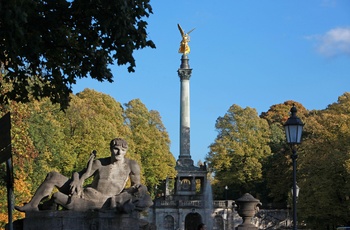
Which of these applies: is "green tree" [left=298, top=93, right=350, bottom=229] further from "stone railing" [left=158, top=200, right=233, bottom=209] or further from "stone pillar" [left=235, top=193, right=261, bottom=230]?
"stone pillar" [left=235, top=193, right=261, bottom=230]

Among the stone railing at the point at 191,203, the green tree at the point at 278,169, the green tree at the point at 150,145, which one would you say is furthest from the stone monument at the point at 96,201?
the stone railing at the point at 191,203

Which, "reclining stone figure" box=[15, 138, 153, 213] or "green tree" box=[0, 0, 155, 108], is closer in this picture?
"green tree" box=[0, 0, 155, 108]

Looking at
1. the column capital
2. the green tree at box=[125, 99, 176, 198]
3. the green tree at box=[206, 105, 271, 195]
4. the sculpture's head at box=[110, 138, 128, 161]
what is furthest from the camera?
the column capital

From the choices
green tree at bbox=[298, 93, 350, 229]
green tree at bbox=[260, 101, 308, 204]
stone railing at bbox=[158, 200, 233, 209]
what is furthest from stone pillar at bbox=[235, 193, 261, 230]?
stone railing at bbox=[158, 200, 233, 209]

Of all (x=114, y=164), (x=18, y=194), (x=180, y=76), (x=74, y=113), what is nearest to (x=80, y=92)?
(x=74, y=113)

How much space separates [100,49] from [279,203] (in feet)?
237

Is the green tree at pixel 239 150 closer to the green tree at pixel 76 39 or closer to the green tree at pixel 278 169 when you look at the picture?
the green tree at pixel 278 169

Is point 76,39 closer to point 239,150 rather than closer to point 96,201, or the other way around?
point 96,201

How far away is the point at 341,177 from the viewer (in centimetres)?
5403

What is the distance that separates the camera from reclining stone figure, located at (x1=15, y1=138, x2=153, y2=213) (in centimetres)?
1755

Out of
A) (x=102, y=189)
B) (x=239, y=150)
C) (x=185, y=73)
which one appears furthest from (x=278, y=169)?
(x=102, y=189)

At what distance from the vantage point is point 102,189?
1808 centimetres

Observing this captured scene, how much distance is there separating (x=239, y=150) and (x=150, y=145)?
13.0 metres

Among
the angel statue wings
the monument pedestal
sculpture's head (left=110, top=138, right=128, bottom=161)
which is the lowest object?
the monument pedestal
